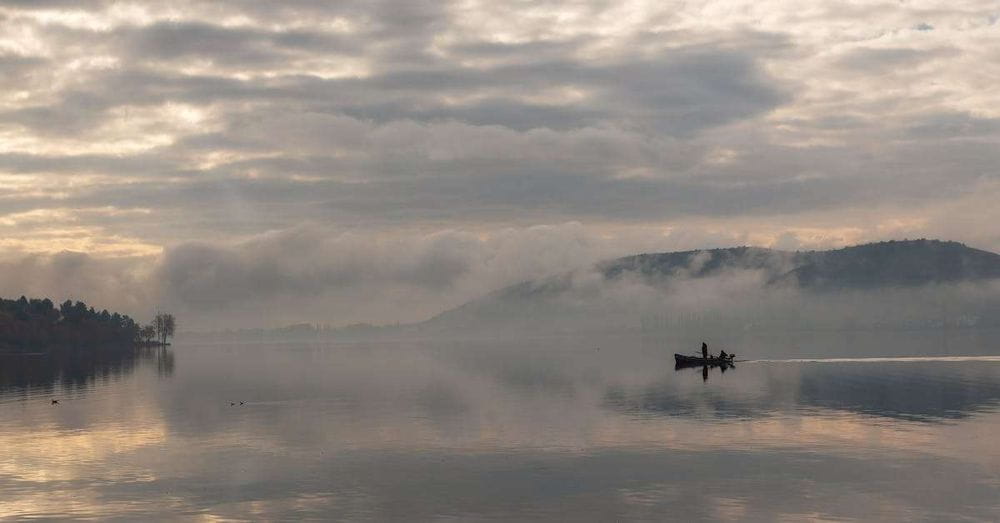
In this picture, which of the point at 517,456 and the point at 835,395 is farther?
the point at 835,395

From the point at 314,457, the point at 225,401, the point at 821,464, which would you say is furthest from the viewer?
the point at 225,401

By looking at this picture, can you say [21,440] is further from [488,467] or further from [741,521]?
[741,521]

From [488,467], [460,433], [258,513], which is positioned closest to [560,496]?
[488,467]

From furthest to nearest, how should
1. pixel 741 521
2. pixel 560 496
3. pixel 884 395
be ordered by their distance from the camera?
1. pixel 884 395
2. pixel 560 496
3. pixel 741 521

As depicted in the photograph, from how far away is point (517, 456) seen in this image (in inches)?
3152

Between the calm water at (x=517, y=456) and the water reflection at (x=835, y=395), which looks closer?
the calm water at (x=517, y=456)

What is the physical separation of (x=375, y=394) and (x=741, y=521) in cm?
10467

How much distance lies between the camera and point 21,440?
9600 centimetres

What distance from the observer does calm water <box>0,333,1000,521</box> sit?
2363 inches

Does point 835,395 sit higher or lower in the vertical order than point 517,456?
lower

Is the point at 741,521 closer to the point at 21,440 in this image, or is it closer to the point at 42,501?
the point at 42,501

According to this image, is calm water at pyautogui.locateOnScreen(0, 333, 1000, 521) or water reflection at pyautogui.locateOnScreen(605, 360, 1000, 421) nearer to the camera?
calm water at pyautogui.locateOnScreen(0, 333, 1000, 521)

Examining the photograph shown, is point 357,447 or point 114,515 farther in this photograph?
point 357,447

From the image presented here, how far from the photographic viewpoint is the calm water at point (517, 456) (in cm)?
6003
